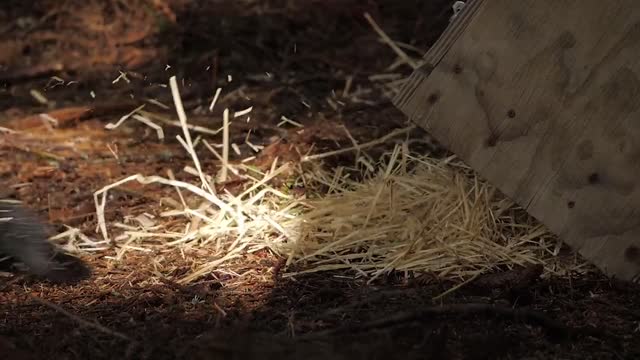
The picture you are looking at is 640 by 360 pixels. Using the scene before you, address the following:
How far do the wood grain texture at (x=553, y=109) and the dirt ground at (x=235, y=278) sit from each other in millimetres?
260

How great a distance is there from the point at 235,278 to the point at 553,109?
1.32m

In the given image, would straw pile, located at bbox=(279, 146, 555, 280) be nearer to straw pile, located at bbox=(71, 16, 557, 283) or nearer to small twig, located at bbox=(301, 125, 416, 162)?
straw pile, located at bbox=(71, 16, 557, 283)

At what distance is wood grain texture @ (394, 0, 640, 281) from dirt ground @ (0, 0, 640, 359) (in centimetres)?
26

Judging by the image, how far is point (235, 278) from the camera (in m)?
3.40

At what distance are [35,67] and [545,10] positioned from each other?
407cm

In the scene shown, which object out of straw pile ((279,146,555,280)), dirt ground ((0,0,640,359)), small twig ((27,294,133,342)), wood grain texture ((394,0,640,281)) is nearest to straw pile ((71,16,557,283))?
straw pile ((279,146,555,280))

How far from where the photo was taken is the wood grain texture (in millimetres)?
3133

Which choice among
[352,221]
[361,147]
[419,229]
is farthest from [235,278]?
[361,147]

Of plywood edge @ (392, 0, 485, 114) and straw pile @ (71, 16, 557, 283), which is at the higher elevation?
plywood edge @ (392, 0, 485, 114)

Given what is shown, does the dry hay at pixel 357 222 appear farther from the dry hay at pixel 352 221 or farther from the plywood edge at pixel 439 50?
the plywood edge at pixel 439 50

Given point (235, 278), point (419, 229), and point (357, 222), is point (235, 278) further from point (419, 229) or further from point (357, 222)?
point (419, 229)

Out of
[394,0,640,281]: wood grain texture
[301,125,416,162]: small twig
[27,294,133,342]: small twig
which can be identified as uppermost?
[394,0,640,281]: wood grain texture

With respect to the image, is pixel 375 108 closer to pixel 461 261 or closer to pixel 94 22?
pixel 461 261

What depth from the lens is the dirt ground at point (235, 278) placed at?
2.68 metres
